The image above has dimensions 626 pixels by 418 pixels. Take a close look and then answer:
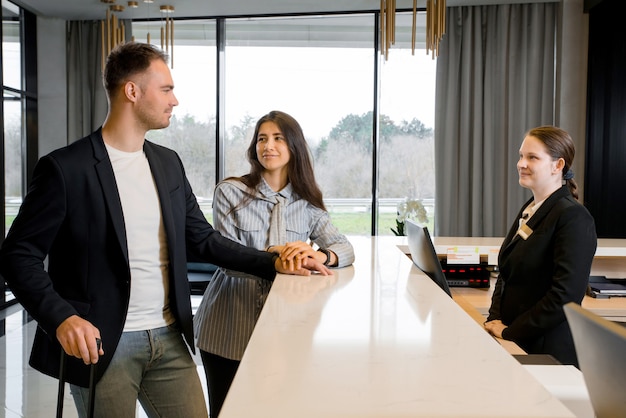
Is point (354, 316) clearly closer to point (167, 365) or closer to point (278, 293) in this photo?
point (278, 293)

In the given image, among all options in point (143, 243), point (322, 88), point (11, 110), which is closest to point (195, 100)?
point (322, 88)

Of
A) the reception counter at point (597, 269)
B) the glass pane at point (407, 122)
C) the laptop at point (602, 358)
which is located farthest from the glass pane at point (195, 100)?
the laptop at point (602, 358)

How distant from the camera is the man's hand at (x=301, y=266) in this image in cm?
201

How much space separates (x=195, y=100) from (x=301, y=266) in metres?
5.58

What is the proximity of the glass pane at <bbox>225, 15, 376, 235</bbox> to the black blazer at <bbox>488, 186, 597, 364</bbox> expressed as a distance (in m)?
4.51

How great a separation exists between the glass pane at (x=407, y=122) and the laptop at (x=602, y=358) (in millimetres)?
5956

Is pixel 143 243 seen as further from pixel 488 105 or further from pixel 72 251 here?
pixel 488 105

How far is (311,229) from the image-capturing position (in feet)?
7.86

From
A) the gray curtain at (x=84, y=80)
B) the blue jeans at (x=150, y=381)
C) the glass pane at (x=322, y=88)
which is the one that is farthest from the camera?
the gray curtain at (x=84, y=80)

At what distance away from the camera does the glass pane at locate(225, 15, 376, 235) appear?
7047mm

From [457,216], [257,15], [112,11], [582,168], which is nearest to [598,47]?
[582,168]

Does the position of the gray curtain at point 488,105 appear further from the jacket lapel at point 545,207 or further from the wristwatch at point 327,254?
the wristwatch at point 327,254

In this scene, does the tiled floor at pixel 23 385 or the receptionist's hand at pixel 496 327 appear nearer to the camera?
the receptionist's hand at pixel 496 327

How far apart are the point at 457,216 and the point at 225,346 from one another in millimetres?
4869
